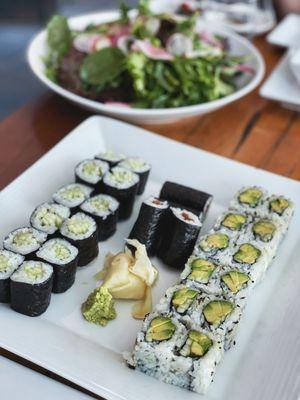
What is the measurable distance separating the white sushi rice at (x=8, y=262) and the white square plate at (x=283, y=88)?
4.07ft

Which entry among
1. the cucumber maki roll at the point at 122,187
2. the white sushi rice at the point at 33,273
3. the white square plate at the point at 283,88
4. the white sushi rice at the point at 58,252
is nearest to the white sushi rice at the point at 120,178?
the cucumber maki roll at the point at 122,187

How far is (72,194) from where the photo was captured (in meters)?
1.60

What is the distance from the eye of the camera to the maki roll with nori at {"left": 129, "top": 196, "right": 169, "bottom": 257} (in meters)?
1.55

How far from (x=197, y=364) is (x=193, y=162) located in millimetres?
806

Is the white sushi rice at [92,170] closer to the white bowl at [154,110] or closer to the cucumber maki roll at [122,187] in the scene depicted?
the cucumber maki roll at [122,187]

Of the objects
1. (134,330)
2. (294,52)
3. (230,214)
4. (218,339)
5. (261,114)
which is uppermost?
(294,52)

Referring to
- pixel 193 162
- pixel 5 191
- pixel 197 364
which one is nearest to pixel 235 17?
pixel 193 162

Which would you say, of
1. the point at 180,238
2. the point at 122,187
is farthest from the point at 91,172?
the point at 180,238

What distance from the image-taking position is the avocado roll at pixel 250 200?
1.63 m

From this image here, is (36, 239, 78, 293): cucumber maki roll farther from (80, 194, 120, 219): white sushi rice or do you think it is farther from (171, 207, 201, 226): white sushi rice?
(171, 207, 201, 226): white sushi rice

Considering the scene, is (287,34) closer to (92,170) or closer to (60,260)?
(92,170)

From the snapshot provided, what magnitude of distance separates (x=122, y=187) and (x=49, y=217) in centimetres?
24

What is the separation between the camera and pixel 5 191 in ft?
5.33

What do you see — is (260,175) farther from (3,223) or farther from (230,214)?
(3,223)
